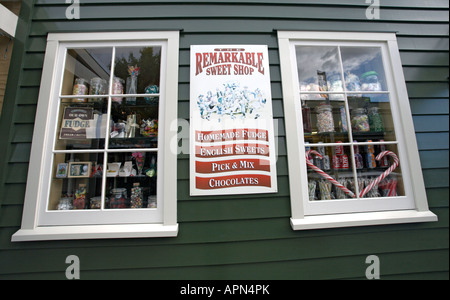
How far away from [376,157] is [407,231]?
2.09 feet

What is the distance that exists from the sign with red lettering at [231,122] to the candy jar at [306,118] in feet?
1.11

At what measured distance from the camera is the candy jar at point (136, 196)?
1.44 metres

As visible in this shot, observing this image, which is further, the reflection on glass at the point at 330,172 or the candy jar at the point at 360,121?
the candy jar at the point at 360,121

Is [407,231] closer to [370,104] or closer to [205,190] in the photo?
[370,104]

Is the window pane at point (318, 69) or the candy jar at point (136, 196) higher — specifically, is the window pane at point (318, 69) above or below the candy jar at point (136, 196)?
above

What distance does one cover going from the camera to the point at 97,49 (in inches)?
63.0

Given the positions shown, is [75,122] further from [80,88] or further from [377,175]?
[377,175]

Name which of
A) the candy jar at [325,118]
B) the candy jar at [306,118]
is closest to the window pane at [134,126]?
the candy jar at [306,118]

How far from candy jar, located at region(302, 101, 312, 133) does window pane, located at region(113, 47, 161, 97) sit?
1.34 m

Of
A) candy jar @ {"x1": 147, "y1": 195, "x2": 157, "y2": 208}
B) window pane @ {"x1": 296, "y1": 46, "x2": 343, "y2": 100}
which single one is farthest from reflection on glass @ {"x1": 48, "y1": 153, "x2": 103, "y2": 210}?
window pane @ {"x1": 296, "y1": 46, "x2": 343, "y2": 100}

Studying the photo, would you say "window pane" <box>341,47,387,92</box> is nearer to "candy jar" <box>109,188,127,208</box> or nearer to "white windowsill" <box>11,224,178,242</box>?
"white windowsill" <box>11,224,178,242</box>

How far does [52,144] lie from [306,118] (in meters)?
2.17

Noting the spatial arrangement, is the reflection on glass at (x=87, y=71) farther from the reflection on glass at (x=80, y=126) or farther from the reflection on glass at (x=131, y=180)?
the reflection on glass at (x=131, y=180)

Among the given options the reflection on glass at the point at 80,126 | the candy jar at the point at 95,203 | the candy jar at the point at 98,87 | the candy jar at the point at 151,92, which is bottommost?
the candy jar at the point at 95,203
